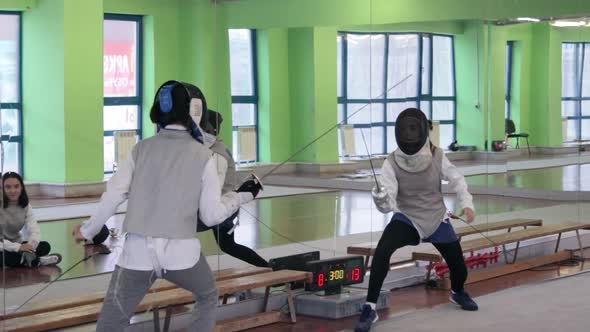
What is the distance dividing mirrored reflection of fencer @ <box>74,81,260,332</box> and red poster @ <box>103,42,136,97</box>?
35.4 inches

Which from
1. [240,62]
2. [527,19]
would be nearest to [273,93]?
[240,62]

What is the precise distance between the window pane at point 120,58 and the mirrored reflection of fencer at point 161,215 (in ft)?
2.96

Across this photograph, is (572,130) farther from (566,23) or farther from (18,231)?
(18,231)

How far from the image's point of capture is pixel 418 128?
6.03 m

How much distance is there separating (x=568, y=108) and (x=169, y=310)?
561cm

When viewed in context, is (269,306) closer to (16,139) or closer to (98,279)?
(98,279)

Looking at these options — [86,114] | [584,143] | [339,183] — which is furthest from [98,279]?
[584,143]

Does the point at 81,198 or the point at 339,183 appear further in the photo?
the point at 339,183

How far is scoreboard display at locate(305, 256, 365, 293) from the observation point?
19.5 ft

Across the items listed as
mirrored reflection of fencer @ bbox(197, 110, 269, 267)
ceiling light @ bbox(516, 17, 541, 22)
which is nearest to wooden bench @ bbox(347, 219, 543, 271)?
mirrored reflection of fencer @ bbox(197, 110, 269, 267)

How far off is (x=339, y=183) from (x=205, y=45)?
1.74 meters

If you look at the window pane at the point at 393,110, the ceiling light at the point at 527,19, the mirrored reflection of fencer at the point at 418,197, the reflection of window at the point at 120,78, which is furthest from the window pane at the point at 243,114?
the ceiling light at the point at 527,19

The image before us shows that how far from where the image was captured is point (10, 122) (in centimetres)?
472

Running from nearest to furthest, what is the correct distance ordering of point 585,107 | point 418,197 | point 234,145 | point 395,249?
point 395,249 → point 418,197 → point 234,145 → point 585,107
